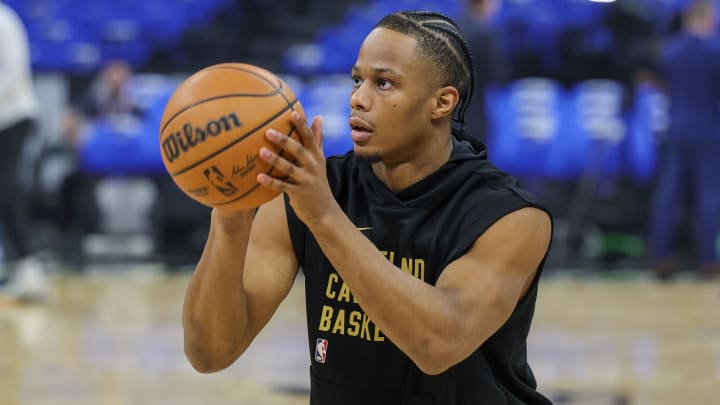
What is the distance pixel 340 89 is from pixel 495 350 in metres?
8.01

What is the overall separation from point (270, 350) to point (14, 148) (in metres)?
2.52

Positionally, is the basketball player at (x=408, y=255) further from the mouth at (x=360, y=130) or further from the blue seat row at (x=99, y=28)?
the blue seat row at (x=99, y=28)

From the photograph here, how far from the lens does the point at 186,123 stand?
205 cm

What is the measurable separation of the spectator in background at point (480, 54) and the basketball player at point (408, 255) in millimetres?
4282

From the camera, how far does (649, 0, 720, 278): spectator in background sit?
28.0 ft

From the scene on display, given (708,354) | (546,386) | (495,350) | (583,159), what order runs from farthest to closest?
1. (583,159)
2. (708,354)
3. (546,386)
4. (495,350)

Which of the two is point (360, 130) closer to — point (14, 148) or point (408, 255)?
point (408, 255)

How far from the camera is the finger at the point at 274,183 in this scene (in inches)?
75.2

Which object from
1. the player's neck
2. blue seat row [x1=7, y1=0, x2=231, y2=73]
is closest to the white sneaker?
blue seat row [x1=7, y1=0, x2=231, y2=73]

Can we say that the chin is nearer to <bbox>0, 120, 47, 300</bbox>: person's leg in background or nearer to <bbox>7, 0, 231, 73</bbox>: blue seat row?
<bbox>0, 120, 47, 300</bbox>: person's leg in background

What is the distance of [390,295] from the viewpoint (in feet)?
6.64

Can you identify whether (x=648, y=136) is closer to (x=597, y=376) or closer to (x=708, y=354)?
(x=708, y=354)

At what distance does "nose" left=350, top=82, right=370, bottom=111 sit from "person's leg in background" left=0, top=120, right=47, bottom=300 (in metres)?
5.26

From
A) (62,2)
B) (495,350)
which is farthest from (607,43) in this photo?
(495,350)
